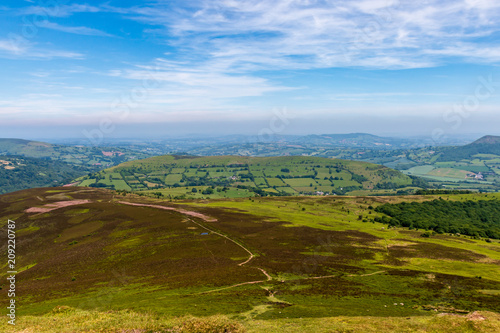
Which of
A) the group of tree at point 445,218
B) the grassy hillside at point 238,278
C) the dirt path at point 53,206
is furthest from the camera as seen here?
the group of tree at point 445,218

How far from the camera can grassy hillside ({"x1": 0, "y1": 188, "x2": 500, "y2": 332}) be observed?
129ft

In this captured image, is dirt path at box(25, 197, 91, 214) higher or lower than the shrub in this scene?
lower

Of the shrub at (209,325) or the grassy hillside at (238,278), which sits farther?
the grassy hillside at (238,278)

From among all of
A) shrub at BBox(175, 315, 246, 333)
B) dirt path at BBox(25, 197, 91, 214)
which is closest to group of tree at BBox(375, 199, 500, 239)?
shrub at BBox(175, 315, 246, 333)

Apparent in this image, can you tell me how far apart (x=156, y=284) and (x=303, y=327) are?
33.2 metres

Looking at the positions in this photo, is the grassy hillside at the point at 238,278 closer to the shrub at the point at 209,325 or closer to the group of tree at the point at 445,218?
the shrub at the point at 209,325

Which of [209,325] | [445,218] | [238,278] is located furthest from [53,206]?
[445,218]

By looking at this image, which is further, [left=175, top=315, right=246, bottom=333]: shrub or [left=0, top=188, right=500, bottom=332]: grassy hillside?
[left=0, top=188, right=500, bottom=332]: grassy hillside

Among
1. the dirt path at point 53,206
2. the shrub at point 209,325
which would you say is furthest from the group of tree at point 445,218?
the dirt path at point 53,206

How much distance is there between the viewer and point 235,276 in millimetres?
59500

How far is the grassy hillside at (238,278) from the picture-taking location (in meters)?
39.3

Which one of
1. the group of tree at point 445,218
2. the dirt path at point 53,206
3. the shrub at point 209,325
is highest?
the shrub at point 209,325

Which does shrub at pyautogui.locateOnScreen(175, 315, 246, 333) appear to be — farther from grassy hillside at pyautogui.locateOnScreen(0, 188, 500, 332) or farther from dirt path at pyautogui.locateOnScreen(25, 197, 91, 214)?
dirt path at pyautogui.locateOnScreen(25, 197, 91, 214)

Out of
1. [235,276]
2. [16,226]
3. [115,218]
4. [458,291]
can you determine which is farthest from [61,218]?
[458,291]
